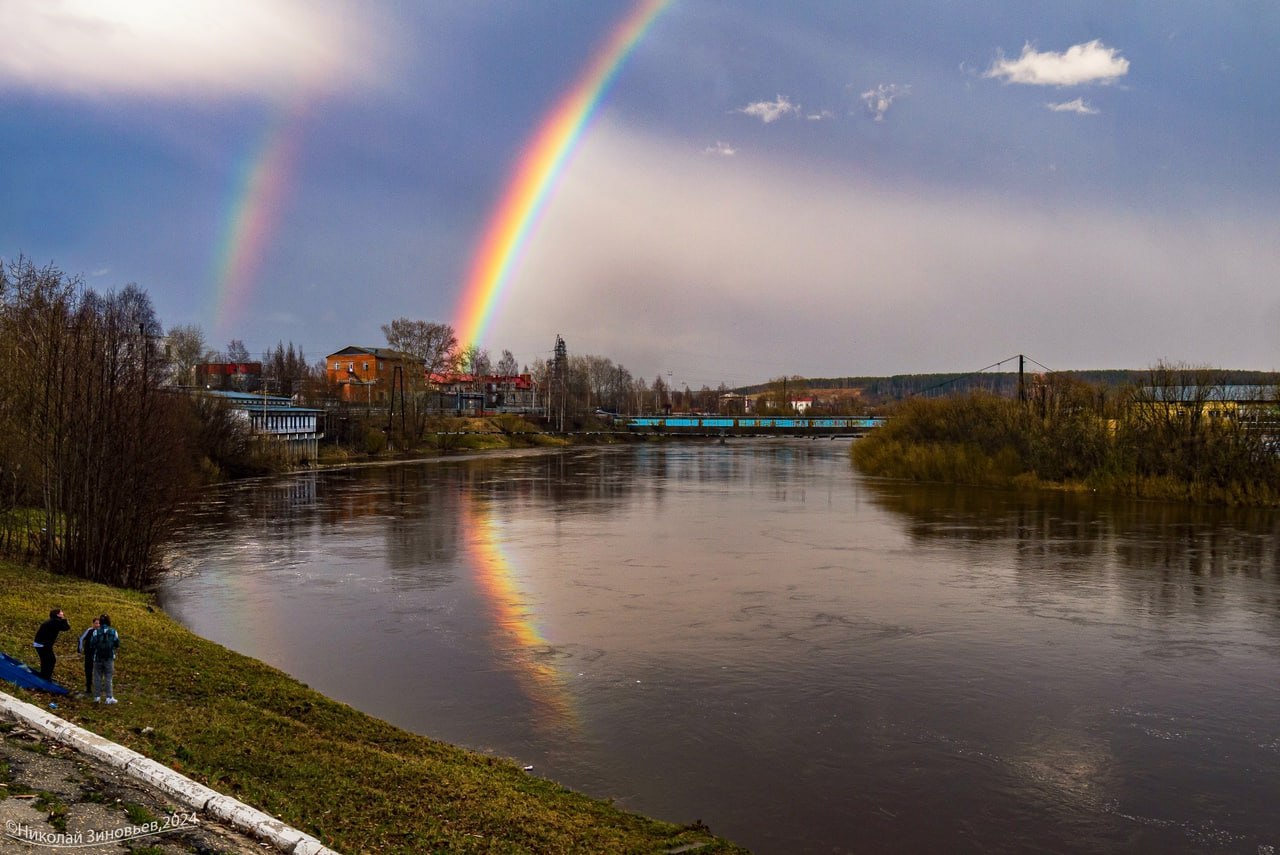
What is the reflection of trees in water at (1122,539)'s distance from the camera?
81.9ft

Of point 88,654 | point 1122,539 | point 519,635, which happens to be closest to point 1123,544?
point 1122,539

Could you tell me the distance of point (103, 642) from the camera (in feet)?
35.3

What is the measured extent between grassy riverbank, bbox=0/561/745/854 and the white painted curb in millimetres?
416

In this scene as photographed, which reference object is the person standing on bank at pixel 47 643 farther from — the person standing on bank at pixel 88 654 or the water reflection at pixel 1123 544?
the water reflection at pixel 1123 544

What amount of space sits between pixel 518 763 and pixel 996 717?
766 centimetres

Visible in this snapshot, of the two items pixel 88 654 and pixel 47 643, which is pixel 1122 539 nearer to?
pixel 88 654

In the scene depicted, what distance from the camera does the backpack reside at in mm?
10753

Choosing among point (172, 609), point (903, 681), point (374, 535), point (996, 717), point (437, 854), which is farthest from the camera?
point (374, 535)

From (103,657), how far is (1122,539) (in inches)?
1348

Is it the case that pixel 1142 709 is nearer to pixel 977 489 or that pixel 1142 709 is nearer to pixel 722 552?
pixel 722 552

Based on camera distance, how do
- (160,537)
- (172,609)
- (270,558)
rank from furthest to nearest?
(270,558) < (160,537) < (172,609)

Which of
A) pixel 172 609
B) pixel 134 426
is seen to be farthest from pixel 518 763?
pixel 134 426

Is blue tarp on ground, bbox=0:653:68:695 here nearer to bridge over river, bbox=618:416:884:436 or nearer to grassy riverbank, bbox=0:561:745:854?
grassy riverbank, bbox=0:561:745:854

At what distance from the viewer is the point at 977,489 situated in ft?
189
